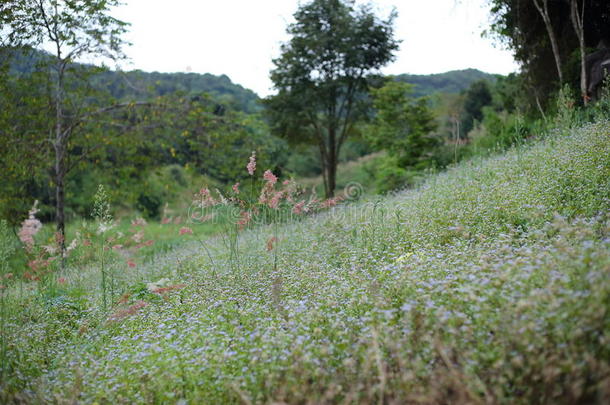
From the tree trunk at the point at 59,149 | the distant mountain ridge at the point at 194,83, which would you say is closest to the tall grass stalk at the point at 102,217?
the tree trunk at the point at 59,149

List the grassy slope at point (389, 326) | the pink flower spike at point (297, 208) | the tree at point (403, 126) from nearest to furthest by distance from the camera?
the grassy slope at point (389, 326) < the pink flower spike at point (297, 208) < the tree at point (403, 126)

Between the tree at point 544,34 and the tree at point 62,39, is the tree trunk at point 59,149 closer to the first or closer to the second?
the tree at point 62,39

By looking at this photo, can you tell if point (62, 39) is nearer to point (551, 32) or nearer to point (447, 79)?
point (551, 32)

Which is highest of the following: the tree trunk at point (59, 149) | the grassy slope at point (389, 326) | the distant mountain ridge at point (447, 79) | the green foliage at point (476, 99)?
the distant mountain ridge at point (447, 79)

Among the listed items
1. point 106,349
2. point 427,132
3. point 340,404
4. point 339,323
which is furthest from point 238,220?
point 427,132

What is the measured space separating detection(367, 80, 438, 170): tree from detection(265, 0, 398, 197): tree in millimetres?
1559

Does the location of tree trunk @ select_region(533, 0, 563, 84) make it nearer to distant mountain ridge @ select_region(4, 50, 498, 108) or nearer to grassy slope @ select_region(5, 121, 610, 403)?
distant mountain ridge @ select_region(4, 50, 498, 108)

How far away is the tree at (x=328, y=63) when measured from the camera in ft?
56.3

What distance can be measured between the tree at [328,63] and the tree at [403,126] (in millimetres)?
1559

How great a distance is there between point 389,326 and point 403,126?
14547 mm

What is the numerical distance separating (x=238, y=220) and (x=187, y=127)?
262 inches

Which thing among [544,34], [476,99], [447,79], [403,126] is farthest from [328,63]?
[447,79]

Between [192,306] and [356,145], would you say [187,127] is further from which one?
[356,145]

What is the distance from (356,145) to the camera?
132ft
